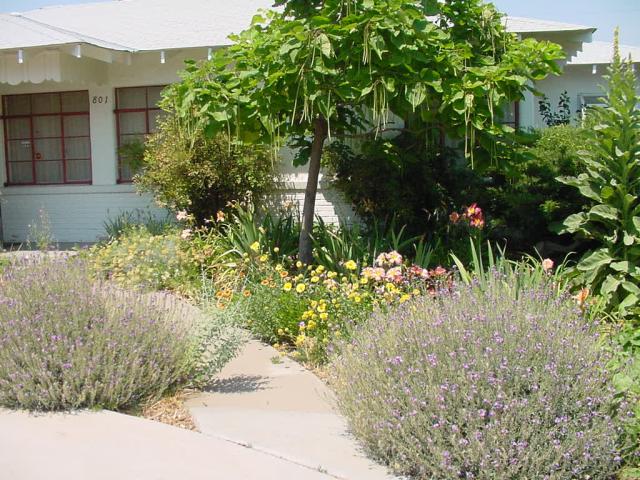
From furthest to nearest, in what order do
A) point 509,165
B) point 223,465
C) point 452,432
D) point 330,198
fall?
1. point 330,198
2. point 509,165
3. point 223,465
4. point 452,432

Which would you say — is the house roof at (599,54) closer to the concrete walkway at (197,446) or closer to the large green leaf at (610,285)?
the large green leaf at (610,285)

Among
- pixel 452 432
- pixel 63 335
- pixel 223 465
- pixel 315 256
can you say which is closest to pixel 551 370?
pixel 452 432

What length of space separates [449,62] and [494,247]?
133 inches

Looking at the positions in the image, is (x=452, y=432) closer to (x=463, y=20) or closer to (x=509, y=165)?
(x=509, y=165)

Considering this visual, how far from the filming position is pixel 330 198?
36.8 ft

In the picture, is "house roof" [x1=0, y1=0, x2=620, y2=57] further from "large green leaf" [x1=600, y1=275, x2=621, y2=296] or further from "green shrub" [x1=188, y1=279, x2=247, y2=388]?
"green shrub" [x1=188, y1=279, x2=247, y2=388]

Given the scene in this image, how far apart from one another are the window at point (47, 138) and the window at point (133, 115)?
70cm

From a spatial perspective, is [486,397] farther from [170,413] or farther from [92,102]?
[92,102]

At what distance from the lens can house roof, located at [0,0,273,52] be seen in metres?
11.6

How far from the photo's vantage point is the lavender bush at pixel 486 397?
363 centimetres

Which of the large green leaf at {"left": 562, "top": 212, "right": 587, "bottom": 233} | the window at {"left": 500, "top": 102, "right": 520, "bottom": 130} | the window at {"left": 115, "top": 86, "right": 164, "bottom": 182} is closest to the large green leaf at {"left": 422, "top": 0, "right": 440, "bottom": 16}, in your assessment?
the large green leaf at {"left": 562, "top": 212, "right": 587, "bottom": 233}

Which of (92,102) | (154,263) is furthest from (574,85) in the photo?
(154,263)

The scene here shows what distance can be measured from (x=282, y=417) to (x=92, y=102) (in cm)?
962

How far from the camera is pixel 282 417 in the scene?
15.6 feet
